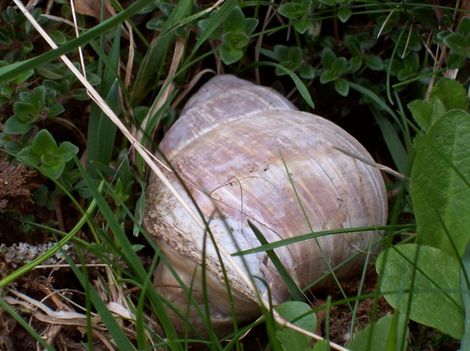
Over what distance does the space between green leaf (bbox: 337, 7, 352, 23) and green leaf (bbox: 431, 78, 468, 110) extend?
0.24m

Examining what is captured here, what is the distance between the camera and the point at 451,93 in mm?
1508

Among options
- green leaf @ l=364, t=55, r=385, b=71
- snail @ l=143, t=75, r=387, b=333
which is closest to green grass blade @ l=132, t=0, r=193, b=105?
snail @ l=143, t=75, r=387, b=333

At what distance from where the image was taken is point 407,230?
1473 millimetres

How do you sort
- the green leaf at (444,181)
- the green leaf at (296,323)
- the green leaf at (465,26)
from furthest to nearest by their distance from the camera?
the green leaf at (465,26) → the green leaf at (444,181) → the green leaf at (296,323)

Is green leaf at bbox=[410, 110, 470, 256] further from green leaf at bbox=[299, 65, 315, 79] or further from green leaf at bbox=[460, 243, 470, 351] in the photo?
green leaf at bbox=[299, 65, 315, 79]

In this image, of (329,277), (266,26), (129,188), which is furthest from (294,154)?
(266,26)

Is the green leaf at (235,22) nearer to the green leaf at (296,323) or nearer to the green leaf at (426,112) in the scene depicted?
the green leaf at (426,112)

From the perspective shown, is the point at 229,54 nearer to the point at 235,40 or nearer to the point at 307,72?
the point at 235,40

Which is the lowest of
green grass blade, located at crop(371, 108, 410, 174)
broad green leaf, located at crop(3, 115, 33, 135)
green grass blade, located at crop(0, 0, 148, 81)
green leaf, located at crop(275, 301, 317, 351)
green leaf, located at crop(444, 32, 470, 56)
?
green leaf, located at crop(275, 301, 317, 351)

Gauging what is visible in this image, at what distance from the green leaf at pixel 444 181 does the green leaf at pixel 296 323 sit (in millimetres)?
232

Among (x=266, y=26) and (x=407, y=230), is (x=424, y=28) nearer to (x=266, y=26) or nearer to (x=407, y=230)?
(x=266, y=26)

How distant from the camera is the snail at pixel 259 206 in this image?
131 cm

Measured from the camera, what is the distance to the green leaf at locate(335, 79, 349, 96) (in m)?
1.64

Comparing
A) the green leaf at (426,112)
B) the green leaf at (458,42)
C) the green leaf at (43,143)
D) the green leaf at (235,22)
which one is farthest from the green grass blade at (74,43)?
the green leaf at (458,42)
